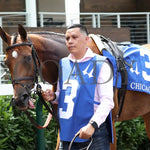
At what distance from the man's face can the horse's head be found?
1.65 ft

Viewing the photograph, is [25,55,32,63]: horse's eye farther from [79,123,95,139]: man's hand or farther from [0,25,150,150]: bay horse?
[79,123,95,139]: man's hand

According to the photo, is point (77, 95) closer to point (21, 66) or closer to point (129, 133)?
point (21, 66)

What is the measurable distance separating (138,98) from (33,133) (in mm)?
1536

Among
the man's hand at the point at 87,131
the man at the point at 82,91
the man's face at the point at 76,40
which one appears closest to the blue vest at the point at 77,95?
the man at the point at 82,91

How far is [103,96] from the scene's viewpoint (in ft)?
9.41

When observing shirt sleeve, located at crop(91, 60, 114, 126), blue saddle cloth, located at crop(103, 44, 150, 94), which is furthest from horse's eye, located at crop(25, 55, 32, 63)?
blue saddle cloth, located at crop(103, 44, 150, 94)

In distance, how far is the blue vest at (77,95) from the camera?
293 centimetres

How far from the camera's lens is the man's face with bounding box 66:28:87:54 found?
9.65 ft

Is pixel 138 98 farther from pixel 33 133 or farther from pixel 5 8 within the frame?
pixel 5 8

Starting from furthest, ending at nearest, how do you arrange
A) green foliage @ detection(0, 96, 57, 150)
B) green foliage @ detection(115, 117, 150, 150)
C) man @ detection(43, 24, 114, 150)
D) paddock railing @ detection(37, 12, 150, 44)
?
paddock railing @ detection(37, 12, 150, 44), green foliage @ detection(115, 117, 150, 150), green foliage @ detection(0, 96, 57, 150), man @ detection(43, 24, 114, 150)

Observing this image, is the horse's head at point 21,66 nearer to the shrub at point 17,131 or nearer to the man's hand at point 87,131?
the man's hand at point 87,131

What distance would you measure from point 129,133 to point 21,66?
2.89m

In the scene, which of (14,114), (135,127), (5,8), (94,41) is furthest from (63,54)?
(5,8)

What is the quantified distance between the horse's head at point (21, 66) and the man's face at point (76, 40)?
19.8 inches
